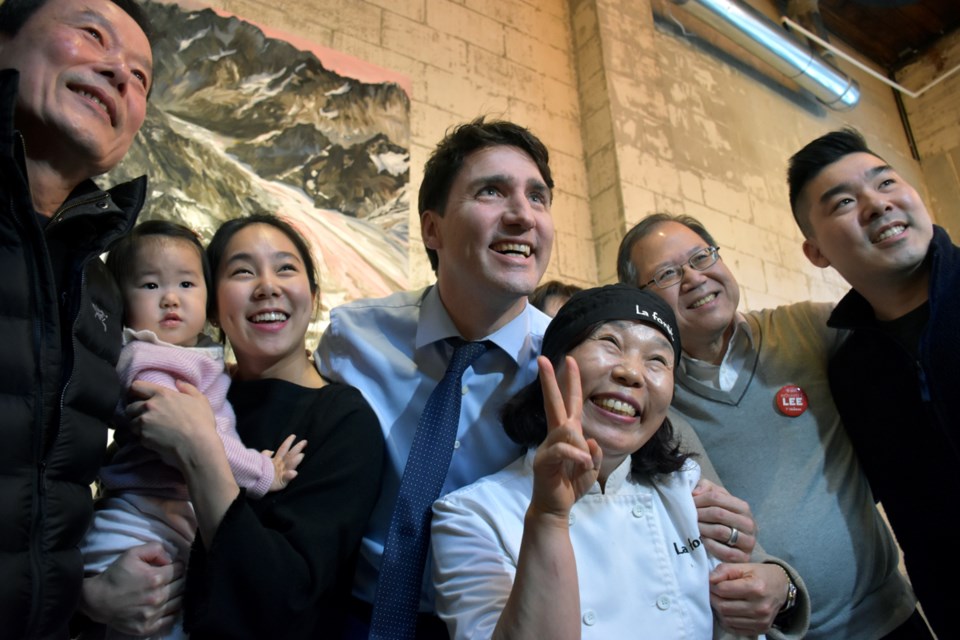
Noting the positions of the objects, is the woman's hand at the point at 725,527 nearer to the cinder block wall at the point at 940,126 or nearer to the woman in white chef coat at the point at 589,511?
the woman in white chef coat at the point at 589,511

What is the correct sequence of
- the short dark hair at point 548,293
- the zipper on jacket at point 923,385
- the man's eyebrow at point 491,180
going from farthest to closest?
1. the short dark hair at point 548,293
2. the man's eyebrow at point 491,180
3. the zipper on jacket at point 923,385

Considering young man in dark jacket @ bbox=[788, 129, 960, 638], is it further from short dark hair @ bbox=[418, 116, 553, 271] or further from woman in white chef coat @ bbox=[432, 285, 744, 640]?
short dark hair @ bbox=[418, 116, 553, 271]

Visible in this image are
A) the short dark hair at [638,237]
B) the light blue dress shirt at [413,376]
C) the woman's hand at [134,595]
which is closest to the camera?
the woman's hand at [134,595]

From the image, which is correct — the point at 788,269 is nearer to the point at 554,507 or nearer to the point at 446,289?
the point at 446,289

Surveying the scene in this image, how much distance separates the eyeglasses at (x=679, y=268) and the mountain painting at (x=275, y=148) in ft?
5.64

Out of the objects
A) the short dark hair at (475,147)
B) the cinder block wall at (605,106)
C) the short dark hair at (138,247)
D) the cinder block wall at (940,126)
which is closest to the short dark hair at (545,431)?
the short dark hair at (475,147)

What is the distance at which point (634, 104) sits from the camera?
194 inches

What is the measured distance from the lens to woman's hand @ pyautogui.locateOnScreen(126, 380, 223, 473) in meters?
1.33

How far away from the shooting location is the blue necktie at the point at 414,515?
55.4 inches

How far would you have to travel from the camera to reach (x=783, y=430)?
1.94 meters

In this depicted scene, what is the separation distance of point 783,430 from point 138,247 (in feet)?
6.32

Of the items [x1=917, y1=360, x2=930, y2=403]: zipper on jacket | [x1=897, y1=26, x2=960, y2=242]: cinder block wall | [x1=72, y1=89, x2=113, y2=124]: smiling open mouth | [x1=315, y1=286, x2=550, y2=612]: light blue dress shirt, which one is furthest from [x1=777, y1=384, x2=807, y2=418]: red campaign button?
[x1=897, y1=26, x2=960, y2=242]: cinder block wall

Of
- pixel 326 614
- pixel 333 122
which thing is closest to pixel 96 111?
pixel 326 614

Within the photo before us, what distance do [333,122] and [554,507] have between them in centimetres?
306
